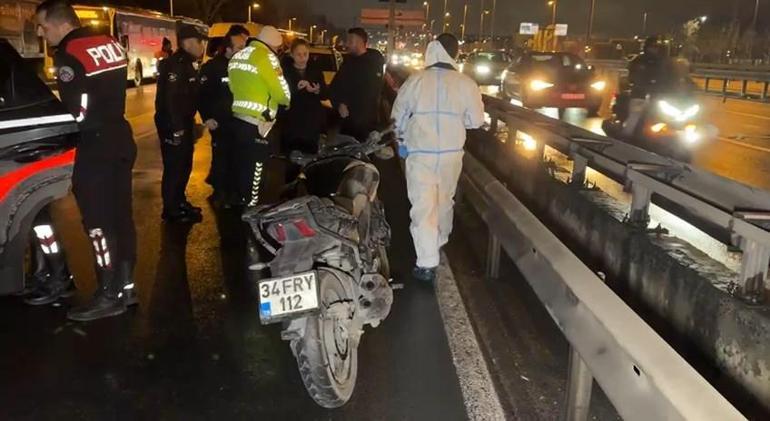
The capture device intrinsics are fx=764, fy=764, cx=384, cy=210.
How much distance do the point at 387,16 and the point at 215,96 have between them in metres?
40.9

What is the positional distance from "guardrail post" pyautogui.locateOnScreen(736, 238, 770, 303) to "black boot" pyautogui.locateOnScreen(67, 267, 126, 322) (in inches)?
151

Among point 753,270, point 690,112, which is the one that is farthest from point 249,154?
point 690,112

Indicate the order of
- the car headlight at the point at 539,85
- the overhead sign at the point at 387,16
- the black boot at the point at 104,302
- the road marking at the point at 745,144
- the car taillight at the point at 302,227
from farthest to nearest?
the overhead sign at the point at 387,16 → the car headlight at the point at 539,85 → the road marking at the point at 745,144 → the black boot at the point at 104,302 → the car taillight at the point at 302,227

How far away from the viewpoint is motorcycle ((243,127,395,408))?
3.61m

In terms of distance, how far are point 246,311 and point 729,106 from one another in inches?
1003

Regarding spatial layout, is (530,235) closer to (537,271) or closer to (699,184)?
(537,271)

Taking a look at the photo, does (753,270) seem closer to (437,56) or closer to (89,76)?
(437,56)

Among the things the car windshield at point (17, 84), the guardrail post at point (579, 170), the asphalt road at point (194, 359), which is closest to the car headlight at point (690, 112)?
the guardrail post at point (579, 170)

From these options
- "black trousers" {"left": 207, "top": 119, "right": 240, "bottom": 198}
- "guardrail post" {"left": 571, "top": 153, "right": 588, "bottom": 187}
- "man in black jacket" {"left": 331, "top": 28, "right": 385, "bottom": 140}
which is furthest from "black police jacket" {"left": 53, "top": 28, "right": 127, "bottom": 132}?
"man in black jacket" {"left": 331, "top": 28, "right": 385, "bottom": 140}

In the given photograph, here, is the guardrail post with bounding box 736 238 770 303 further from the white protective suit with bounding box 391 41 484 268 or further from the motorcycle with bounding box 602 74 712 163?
the motorcycle with bounding box 602 74 712 163

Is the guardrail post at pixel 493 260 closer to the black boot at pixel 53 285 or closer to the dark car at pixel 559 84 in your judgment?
the black boot at pixel 53 285

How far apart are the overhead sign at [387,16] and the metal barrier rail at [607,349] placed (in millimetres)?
44649

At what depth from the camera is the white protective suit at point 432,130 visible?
580 centimetres

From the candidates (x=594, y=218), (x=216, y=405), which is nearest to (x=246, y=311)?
(x=216, y=405)
